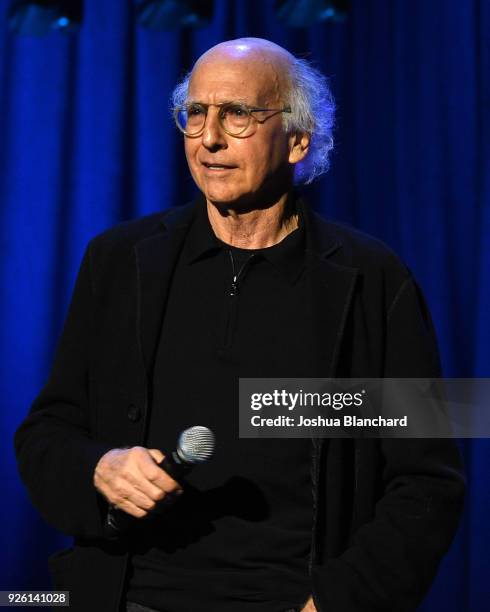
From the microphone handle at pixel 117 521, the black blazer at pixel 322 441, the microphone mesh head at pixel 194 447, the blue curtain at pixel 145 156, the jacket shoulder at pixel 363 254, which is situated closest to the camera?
the microphone mesh head at pixel 194 447

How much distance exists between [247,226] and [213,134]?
0.22 metres

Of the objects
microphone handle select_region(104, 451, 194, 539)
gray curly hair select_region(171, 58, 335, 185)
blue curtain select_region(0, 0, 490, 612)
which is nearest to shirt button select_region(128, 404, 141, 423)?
microphone handle select_region(104, 451, 194, 539)

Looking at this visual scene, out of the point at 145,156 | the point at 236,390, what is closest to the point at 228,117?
the point at 236,390

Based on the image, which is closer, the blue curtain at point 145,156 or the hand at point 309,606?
the hand at point 309,606

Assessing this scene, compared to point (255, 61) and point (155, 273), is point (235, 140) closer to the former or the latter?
point (255, 61)

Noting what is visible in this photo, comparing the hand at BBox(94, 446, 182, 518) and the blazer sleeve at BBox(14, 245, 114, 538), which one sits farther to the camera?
the blazer sleeve at BBox(14, 245, 114, 538)

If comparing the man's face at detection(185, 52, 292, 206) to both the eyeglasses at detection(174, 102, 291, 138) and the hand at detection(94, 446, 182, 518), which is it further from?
the hand at detection(94, 446, 182, 518)

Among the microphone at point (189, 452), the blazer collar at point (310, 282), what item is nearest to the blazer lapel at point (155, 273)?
the blazer collar at point (310, 282)

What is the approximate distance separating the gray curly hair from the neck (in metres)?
0.16

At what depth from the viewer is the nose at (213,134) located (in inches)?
68.4

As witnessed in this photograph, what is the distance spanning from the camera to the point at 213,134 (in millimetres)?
1740

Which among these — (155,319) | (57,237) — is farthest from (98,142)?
(155,319)

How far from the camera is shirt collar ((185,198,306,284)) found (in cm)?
180

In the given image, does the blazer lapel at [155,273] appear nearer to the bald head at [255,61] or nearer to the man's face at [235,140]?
the man's face at [235,140]
